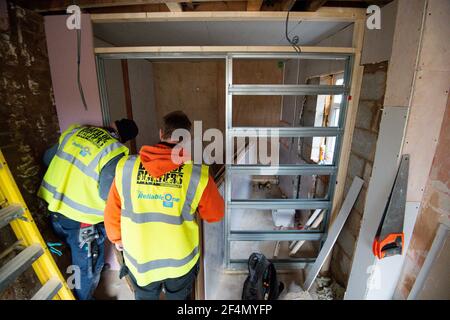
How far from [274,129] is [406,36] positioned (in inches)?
33.9

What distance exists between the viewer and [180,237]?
1088 mm

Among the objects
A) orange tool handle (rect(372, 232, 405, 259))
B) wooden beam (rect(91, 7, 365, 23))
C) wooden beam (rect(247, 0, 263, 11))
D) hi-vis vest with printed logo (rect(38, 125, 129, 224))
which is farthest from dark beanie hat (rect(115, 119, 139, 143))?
orange tool handle (rect(372, 232, 405, 259))

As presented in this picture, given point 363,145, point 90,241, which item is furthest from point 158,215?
point 363,145

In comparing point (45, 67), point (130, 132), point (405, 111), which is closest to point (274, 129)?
point (405, 111)

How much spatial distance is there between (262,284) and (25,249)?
5.00 feet

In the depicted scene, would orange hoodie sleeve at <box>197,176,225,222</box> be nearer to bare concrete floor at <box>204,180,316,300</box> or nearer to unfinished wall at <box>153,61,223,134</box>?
bare concrete floor at <box>204,180,316,300</box>

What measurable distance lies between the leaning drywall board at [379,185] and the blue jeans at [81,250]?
191 cm

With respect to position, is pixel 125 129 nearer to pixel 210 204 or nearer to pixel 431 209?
pixel 210 204

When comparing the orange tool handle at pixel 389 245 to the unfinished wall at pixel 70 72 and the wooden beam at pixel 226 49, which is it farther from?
the unfinished wall at pixel 70 72

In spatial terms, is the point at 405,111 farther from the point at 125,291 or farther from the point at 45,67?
the point at 125,291

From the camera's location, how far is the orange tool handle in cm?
113

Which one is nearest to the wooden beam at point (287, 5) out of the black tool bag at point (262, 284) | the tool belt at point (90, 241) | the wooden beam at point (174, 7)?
the wooden beam at point (174, 7)

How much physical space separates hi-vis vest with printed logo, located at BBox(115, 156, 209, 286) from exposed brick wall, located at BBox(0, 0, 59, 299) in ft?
2.64
